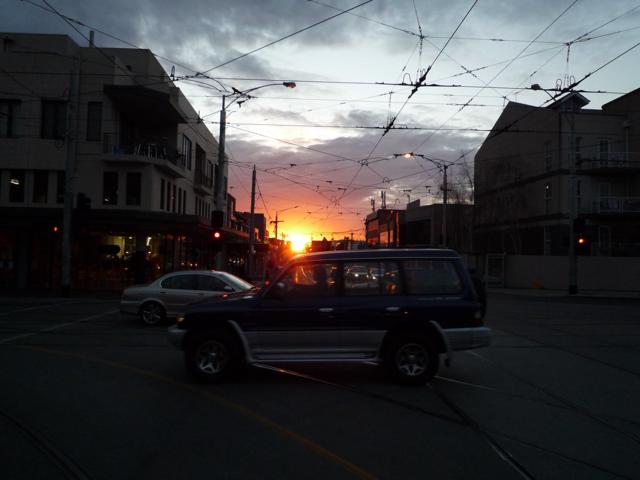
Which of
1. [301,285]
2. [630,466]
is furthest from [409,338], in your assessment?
[630,466]

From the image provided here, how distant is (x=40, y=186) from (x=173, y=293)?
1710 centimetres

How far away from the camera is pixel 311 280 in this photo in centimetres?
779

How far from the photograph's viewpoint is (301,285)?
777 centimetres

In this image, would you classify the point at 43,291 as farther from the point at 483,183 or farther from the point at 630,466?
the point at 483,183

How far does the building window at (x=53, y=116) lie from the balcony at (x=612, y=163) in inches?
1294

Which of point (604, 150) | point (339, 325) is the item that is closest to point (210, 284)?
point (339, 325)

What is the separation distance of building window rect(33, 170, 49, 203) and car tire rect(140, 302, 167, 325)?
16377 mm

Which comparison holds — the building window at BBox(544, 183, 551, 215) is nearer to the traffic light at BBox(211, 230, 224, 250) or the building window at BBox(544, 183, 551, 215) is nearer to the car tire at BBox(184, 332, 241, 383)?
the traffic light at BBox(211, 230, 224, 250)

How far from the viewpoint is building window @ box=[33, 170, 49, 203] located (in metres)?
26.8

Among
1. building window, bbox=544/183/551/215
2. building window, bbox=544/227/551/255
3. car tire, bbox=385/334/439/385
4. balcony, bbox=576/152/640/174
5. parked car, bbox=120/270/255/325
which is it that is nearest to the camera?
car tire, bbox=385/334/439/385

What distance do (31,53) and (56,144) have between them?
4.61 meters

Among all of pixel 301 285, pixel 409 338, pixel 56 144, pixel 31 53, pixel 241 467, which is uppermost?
pixel 31 53

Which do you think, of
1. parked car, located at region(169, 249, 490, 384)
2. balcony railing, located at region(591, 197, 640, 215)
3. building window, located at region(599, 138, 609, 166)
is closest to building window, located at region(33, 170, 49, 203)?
parked car, located at region(169, 249, 490, 384)

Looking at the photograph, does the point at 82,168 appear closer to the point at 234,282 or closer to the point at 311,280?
the point at 234,282
